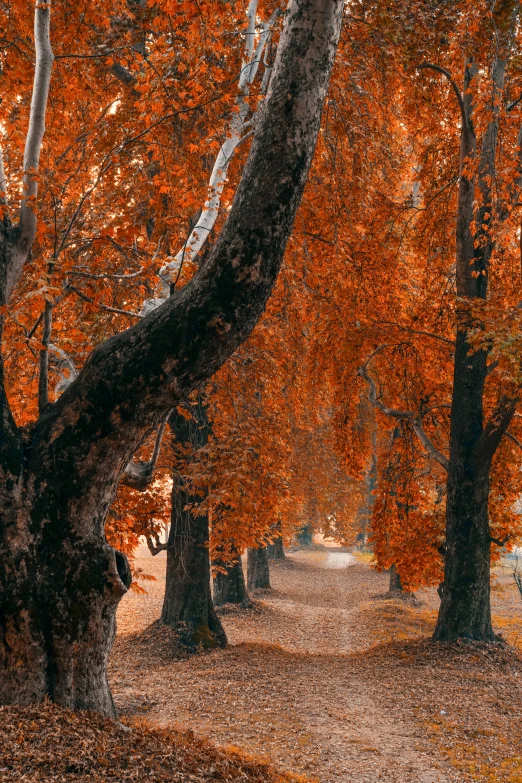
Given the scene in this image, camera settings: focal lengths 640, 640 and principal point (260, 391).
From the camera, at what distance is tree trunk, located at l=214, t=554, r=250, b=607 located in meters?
16.5

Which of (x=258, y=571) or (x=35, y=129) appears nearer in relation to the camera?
(x=35, y=129)

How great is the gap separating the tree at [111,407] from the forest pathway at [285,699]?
2.31m

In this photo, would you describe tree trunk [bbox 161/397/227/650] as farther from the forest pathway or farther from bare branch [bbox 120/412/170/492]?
bare branch [bbox 120/412/170/492]

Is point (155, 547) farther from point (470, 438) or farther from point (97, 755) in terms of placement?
point (97, 755)

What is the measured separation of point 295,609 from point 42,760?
48.3 ft

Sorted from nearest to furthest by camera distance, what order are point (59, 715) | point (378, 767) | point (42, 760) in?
1. point (42, 760)
2. point (59, 715)
3. point (378, 767)

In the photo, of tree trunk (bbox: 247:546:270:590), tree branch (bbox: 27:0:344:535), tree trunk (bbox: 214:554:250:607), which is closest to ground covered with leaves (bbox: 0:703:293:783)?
tree branch (bbox: 27:0:344:535)

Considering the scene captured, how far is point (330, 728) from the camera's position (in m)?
6.79

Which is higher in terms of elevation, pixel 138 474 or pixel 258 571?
pixel 138 474

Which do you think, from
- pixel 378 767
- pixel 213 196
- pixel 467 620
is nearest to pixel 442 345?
pixel 467 620

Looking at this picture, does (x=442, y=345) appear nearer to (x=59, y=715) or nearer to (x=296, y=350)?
(x=296, y=350)

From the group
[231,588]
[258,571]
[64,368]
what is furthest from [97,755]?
[258,571]

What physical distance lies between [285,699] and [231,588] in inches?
350

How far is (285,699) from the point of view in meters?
7.88
